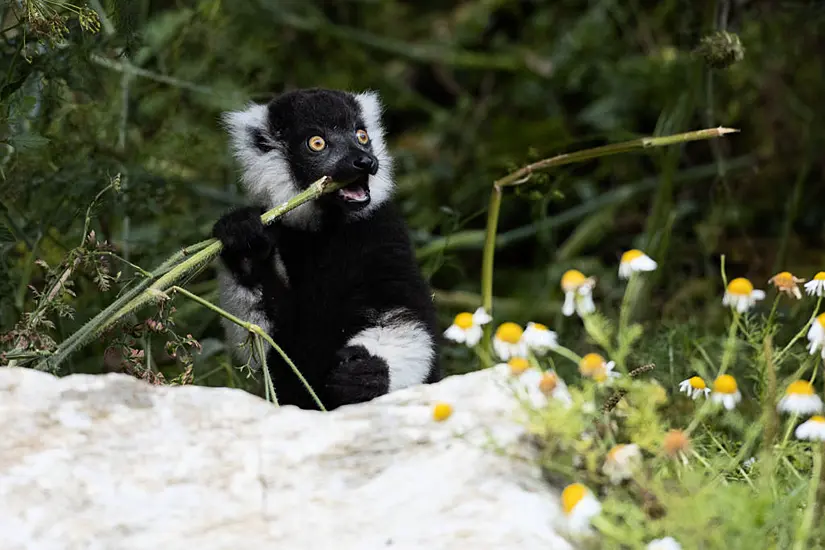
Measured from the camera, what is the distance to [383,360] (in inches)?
177

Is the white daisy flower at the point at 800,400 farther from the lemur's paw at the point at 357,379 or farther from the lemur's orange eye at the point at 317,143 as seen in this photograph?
the lemur's orange eye at the point at 317,143

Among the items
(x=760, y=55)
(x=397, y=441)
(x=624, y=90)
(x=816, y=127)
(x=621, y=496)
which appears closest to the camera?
(x=621, y=496)

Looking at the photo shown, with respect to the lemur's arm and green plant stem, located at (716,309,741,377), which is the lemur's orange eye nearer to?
the lemur's arm

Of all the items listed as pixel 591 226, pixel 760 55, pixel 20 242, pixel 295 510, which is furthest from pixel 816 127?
pixel 295 510

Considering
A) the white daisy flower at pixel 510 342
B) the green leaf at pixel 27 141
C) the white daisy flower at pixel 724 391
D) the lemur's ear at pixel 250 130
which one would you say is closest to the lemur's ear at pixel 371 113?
the lemur's ear at pixel 250 130

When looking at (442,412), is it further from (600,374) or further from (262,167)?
(262,167)

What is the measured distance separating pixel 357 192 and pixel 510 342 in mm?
1763

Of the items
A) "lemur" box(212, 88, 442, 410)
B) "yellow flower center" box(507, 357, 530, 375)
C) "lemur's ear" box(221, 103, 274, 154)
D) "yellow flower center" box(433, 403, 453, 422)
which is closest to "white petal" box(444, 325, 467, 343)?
"yellow flower center" box(433, 403, 453, 422)

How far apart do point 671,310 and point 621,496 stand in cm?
378

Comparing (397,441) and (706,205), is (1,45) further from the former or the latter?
(706,205)

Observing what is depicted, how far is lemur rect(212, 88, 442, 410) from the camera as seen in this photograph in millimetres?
4672

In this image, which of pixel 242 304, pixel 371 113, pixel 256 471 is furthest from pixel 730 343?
pixel 371 113

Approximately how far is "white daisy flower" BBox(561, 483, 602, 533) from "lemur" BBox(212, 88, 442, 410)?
67.3 inches

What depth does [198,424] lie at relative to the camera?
3.45 metres
